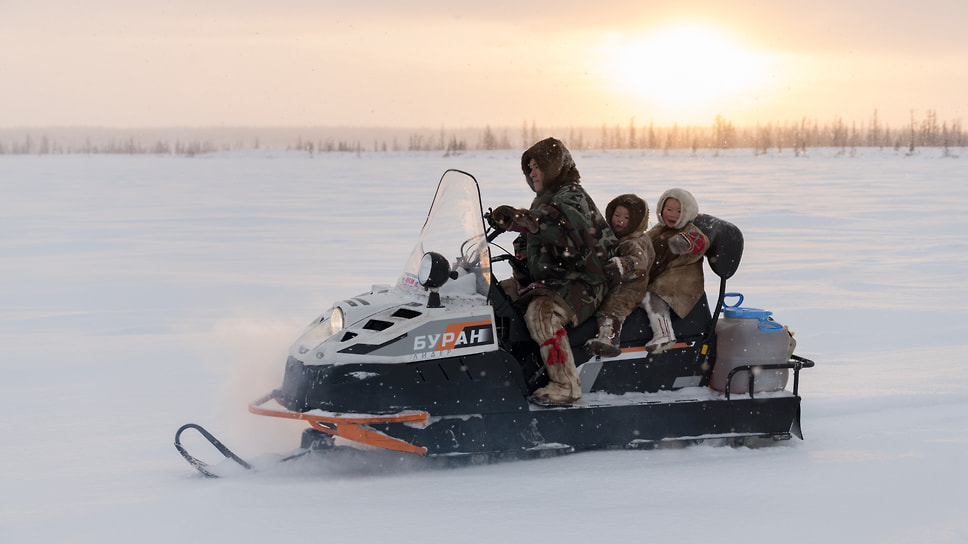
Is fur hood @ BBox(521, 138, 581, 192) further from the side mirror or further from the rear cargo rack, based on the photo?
the rear cargo rack

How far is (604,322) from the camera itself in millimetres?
4629

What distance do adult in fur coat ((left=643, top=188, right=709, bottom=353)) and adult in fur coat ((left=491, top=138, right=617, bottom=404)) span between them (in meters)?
0.33

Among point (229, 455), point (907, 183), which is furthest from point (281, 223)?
point (907, 183)

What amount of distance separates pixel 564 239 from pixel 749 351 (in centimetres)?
126

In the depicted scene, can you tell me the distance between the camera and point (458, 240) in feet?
15.1

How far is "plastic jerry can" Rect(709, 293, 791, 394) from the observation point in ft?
16.1

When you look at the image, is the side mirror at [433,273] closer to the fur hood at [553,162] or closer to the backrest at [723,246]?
the fur hood at [553,162]

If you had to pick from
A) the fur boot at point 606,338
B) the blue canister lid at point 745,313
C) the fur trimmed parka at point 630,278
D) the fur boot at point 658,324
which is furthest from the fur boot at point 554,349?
the blue canister lid at point 745,313

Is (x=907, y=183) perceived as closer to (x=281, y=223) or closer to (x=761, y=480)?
(x=281, y=223)

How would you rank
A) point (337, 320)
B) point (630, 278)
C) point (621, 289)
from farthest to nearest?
point (621, 289)
point (630, 278)
point (337, 320)

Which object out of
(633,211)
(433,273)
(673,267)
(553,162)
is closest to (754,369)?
(673,267)

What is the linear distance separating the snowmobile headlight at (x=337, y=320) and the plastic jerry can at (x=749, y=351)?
2.07 metres

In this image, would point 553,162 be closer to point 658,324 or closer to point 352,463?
point 658,324

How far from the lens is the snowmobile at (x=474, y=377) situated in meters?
4.24
